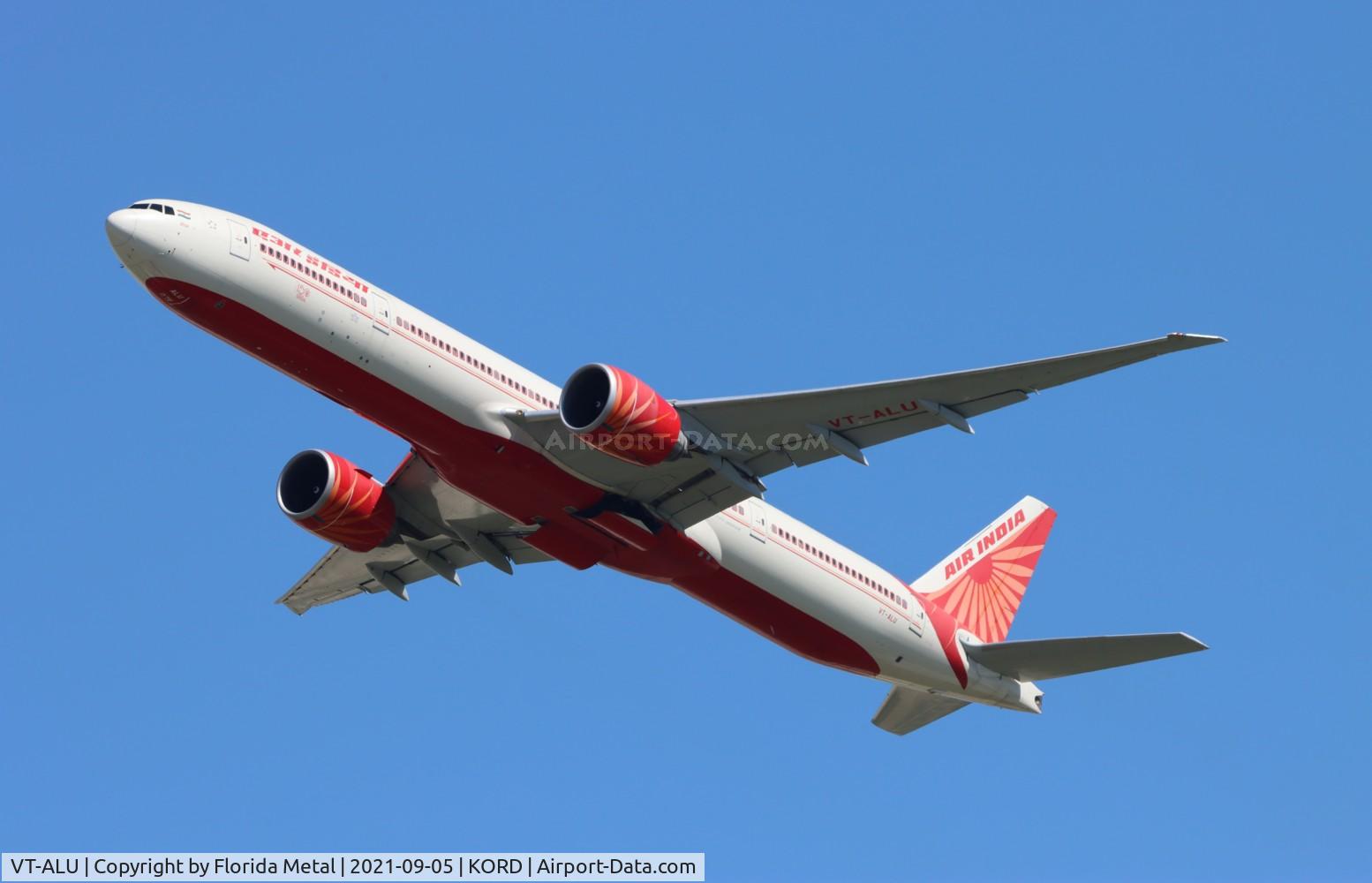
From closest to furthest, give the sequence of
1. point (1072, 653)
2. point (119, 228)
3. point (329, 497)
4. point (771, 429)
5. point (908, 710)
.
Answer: point (119, 228) < point (771, 429) < point (329, 497) < point (1072, 653) < point (908, 710)

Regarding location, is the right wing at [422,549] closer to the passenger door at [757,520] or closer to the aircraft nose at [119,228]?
the passenger door at [757,520]

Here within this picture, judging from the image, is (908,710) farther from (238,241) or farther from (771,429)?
(238,241)

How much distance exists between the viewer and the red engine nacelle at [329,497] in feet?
126

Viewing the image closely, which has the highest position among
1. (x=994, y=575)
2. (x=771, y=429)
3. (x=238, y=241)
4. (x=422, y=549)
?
(x=994, y=575)

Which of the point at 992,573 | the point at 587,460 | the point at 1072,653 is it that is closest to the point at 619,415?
the point at 587,460

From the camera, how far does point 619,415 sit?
3331cm

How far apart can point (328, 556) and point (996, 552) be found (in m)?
17.8

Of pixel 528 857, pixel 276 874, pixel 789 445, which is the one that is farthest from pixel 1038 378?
pixel 276 874

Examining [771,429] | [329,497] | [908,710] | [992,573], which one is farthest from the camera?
[992,573]

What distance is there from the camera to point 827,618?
130 ft

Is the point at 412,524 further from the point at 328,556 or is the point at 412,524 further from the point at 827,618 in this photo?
the point at 827,618

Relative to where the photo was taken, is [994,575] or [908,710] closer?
[908,710]

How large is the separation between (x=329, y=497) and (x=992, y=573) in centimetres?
1831

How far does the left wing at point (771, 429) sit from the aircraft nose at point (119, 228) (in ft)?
26.1
